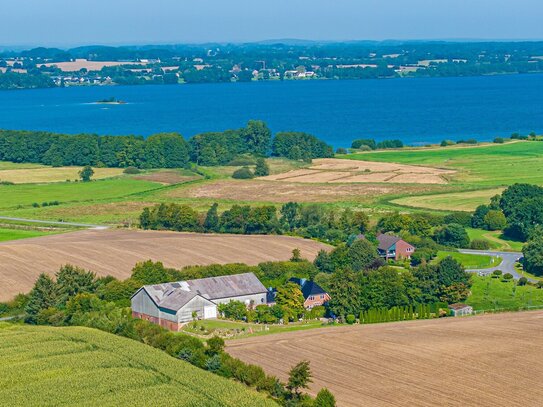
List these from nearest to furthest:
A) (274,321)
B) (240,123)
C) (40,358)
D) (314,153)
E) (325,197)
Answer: (40,358)
(274,321)
(325,197)
(314,153)
(240,123)

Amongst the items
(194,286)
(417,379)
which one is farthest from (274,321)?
(417,379)

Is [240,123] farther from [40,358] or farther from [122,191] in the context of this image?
[40,358]

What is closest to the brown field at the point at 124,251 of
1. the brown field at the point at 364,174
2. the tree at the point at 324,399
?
the tree at the point at 324,399

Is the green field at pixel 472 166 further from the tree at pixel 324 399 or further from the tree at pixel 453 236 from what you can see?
the tree at pixel 324 399

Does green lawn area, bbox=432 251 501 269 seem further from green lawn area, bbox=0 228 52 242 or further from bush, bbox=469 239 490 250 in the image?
green lawn area, bbox=0 228 52 242

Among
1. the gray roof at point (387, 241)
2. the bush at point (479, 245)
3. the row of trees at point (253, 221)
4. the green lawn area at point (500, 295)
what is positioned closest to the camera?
the green lawn area at point (500, 295)

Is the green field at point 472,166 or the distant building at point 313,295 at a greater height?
the distant building at point 313,295

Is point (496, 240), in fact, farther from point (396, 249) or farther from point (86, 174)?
point (86, 174)
